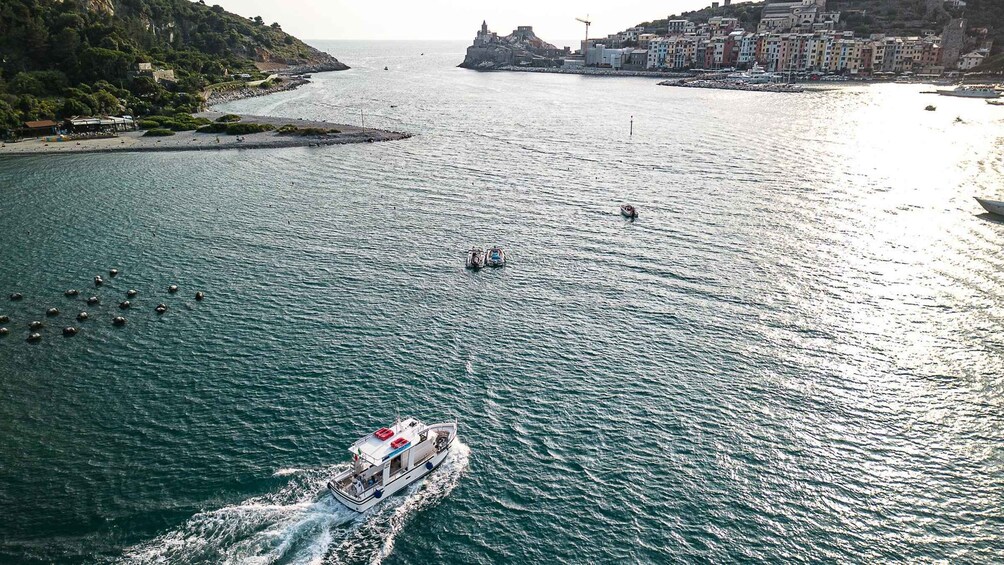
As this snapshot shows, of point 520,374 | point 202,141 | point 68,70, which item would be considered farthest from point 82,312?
point 68,70

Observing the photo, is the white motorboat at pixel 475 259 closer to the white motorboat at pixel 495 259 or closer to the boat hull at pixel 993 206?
the white motorboat at pixel 495 259

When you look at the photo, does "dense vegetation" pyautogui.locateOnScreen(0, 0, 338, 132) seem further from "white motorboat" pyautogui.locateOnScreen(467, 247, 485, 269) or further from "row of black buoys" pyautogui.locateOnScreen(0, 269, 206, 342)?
"white motorboat" pyautogui.locateOnScreen(467, 247, 485, 269)

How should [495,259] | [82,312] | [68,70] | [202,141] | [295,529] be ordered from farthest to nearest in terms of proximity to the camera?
[68,70] → [202,141] → [495,259] → [82,312] → [295,529]

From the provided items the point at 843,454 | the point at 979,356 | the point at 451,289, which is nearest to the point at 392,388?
the point at 451,289

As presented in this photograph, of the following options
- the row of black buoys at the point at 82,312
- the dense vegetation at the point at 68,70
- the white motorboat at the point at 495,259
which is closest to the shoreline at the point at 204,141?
the dense vegetation at the point at 68,70

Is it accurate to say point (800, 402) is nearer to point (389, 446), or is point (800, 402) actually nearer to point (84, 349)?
point (389, 446)

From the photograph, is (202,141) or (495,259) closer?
(495,259)

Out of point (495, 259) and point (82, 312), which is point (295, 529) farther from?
point (495, 259)
